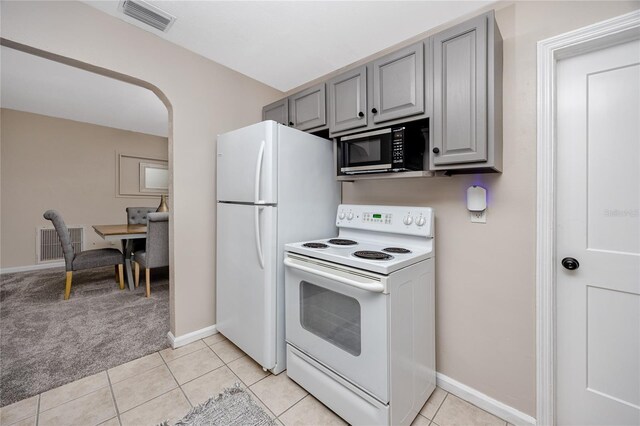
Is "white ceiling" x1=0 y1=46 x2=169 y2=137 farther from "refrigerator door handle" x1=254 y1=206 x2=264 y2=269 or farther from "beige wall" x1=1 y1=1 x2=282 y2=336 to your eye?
"refrigerator door handle" x1=254 y1=206 x2=264 y2=269

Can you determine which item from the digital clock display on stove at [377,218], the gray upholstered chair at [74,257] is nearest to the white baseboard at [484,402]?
the digital clock display on stove at [377,218]

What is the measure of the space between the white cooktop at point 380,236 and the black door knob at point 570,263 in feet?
2.16

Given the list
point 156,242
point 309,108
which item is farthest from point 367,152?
point 156,242

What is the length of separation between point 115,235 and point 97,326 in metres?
1.17

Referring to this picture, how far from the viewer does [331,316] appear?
1576mm

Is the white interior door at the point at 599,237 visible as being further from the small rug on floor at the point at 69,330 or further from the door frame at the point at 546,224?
the small rug on floor at the point at 69,330

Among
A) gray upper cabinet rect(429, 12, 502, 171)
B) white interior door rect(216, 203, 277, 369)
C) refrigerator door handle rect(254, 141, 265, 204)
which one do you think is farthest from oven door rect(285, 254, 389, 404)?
gray upper cabinet rect(429, 12, 502, 171)

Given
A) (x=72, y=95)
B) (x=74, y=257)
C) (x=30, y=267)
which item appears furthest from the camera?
(x=30, y=267)

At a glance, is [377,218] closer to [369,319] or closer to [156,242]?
[369,319]

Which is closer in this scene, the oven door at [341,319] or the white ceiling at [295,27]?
the oven door at [341,319]

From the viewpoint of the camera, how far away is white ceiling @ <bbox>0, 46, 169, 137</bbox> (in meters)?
2.89

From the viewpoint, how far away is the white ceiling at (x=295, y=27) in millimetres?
1691

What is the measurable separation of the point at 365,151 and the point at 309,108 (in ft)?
2.30

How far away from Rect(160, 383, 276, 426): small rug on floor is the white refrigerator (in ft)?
0.94
